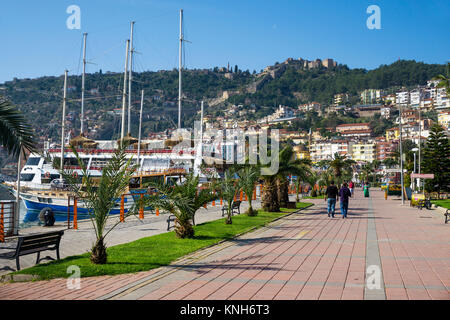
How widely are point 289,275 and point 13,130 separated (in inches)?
206

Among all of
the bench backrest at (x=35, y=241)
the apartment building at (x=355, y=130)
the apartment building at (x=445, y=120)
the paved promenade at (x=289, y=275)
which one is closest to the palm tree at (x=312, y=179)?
the paved promenade at (x=289, y=275)

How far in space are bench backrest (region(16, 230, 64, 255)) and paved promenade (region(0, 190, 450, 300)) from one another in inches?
39.0

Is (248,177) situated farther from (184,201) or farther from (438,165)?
(438,165)

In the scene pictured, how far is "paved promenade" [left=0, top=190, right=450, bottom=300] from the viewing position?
564 cm

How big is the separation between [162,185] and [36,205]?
26156 mm

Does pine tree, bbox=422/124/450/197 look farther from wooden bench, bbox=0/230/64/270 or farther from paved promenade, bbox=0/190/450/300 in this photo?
wooden bench, bbox=0/230/64/270

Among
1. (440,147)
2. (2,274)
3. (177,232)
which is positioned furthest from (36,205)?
(440,147)

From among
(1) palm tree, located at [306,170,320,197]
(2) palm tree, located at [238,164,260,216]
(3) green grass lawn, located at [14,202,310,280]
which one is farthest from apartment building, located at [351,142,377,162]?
(3) green grass lawn, located at [14,202,310,280]

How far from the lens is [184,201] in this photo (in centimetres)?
947

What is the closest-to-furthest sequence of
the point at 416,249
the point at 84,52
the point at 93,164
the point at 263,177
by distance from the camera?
the point at 416,249, the point at 263,177, the point at 93,164, the point at 84,52

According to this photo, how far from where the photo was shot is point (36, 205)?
3309cm

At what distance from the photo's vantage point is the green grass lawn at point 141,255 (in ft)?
22.9

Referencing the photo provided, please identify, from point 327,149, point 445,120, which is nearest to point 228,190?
point 327,149
